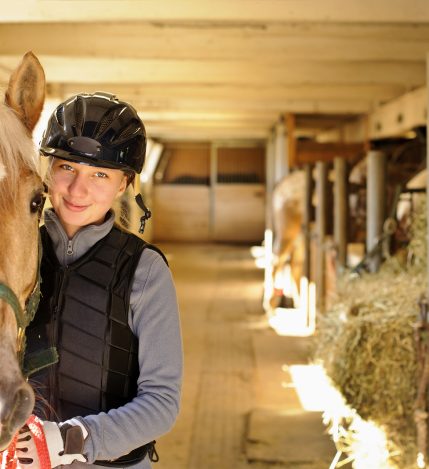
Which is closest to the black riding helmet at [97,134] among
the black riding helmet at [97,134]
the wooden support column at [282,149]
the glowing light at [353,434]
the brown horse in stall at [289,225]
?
the black riding helmet at [97,134]

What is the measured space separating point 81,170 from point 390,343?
6.74 feet

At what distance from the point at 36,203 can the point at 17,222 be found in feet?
0.25

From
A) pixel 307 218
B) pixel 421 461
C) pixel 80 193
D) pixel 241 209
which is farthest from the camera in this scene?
pixel 241 209

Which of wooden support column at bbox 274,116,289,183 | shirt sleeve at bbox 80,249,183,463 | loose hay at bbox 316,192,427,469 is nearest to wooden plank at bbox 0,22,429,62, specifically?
loose hay at bbox 316,192,427,469

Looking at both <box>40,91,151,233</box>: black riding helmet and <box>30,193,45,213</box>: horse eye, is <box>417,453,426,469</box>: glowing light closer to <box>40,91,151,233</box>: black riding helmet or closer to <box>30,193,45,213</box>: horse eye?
<box>40,91,151,233</box>: black riding helmet

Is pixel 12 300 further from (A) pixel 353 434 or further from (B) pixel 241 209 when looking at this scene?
(B) pixel 241 209

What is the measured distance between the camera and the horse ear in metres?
1.30

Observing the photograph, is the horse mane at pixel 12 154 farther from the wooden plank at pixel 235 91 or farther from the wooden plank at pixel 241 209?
the wooden plank at pixel 241 209

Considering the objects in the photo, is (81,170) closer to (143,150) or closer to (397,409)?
(143,150)

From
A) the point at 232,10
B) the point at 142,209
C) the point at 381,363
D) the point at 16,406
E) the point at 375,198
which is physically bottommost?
the point at 381,363

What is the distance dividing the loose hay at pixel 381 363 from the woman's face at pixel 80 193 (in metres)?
1.98

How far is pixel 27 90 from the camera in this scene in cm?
133

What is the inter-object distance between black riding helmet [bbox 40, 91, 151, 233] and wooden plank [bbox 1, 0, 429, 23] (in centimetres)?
136

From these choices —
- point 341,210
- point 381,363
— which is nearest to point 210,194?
point 341,210
